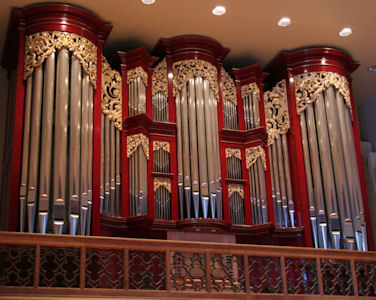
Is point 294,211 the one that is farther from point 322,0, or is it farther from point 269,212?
point 322,0

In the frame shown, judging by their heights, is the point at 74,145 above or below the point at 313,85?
below

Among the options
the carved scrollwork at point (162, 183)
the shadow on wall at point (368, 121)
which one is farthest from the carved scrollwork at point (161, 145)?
the shadow on wall at point (368, 121)

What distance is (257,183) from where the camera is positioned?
1053cm

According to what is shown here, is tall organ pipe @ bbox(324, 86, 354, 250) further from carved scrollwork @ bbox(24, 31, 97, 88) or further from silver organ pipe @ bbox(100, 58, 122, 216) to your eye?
carved scrollwork @ bbox(24, 31, 97, 88)

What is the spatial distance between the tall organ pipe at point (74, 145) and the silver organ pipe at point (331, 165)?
11.9ft

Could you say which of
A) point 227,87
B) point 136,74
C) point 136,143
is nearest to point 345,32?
point 227,87

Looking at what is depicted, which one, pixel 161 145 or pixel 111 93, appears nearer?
pixel 161 145

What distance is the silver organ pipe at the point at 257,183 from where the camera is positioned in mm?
10312

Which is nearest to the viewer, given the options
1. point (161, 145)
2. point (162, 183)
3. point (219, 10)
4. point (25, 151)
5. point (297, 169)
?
point (25, 151)

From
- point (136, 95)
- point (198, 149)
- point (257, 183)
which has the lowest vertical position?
point (257, 183)

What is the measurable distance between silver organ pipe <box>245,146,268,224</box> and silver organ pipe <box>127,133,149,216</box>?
5.53 feet

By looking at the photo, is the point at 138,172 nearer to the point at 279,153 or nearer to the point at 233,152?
the point at 233,152

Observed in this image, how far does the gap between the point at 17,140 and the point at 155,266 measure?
8.18ft

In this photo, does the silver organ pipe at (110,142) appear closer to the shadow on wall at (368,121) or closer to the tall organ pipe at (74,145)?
the tall organ pipe at (74,145)
